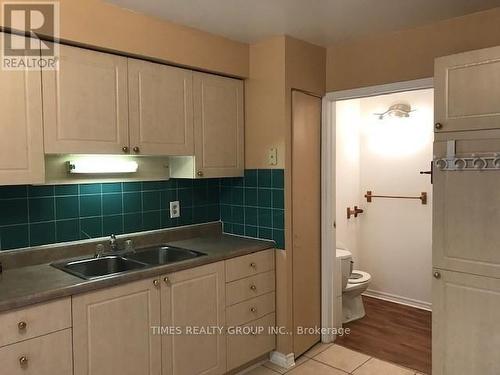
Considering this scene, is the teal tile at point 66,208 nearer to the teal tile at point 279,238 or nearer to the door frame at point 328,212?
the teal tile at point 279,238

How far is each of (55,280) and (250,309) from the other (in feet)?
4.15

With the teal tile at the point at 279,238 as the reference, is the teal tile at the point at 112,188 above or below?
above

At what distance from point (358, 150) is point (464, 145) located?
2.22 meters

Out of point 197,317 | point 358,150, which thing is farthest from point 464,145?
point 358,150

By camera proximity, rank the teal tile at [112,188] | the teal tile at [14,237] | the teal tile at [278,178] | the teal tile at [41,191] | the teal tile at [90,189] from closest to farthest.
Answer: the teal tile at [14,237]
the teal tile at [41,191]
the teal tile at [90,189]
the teal tile at [112,188]
the teal tile at [278,178]

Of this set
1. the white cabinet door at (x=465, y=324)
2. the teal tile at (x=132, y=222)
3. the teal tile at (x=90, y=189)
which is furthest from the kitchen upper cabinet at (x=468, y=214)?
the teal tile at (x=90, y=189)

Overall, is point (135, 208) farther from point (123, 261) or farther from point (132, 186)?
point (123, 261)

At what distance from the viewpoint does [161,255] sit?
271cm

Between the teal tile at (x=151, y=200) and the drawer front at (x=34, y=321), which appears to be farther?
the teal tile at (x=151, y=200)

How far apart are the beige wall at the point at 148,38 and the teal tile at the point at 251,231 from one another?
1.10m

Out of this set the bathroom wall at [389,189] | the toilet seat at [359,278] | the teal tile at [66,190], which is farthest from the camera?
the bathroom wall at [389,189]

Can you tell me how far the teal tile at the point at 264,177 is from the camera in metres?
2.83

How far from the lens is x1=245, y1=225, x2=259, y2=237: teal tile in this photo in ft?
9.65

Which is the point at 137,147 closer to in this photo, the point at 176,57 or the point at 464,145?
the point at 176,57
